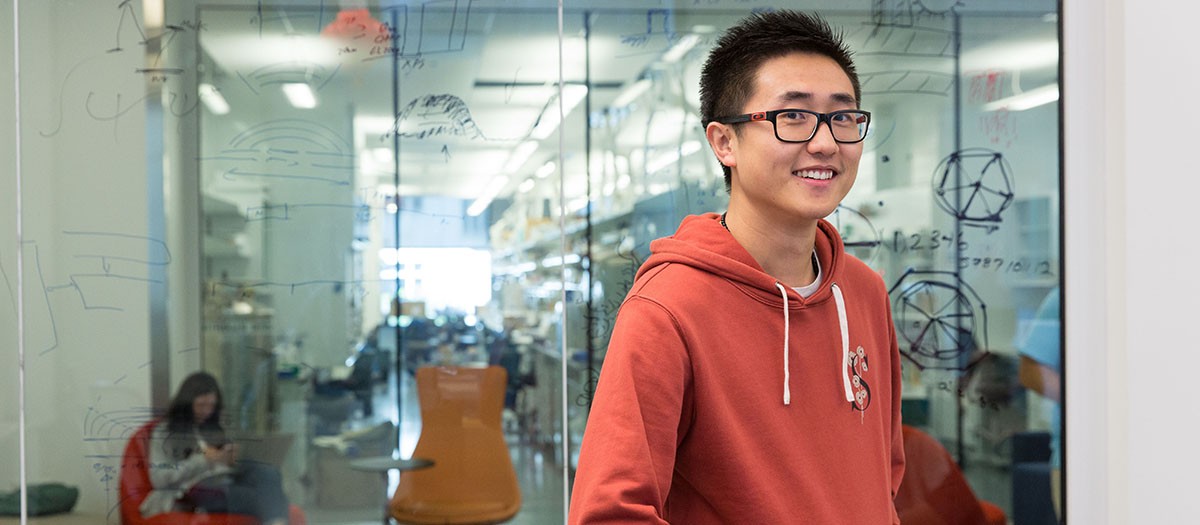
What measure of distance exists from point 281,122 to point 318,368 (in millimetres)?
903

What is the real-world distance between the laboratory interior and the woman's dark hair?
27 millimetres

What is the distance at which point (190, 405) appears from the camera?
12.5ft

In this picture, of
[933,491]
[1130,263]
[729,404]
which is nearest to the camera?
[729,404]

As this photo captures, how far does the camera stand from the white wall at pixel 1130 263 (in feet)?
11.2

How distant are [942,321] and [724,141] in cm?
290

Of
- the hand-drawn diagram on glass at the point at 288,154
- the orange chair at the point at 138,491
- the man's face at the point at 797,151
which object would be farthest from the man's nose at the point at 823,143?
the orange chair at the point at 138,491

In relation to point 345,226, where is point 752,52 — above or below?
above

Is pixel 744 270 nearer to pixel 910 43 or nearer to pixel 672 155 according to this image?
pixel 672 155

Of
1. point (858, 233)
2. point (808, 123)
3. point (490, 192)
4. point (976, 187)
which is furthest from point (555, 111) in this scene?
point (808, 123)

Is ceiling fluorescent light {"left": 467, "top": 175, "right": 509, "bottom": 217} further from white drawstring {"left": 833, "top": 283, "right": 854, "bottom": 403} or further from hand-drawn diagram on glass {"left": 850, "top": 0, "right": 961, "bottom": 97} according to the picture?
white drawstring {"left": 833, "top": 283, "right": 854, "bottom": 403}

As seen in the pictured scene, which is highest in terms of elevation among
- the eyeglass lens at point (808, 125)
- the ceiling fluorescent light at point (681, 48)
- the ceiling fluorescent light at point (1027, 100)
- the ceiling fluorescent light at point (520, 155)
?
the ceiling fluorescent light at point (681, 48)

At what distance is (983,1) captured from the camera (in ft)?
13.1

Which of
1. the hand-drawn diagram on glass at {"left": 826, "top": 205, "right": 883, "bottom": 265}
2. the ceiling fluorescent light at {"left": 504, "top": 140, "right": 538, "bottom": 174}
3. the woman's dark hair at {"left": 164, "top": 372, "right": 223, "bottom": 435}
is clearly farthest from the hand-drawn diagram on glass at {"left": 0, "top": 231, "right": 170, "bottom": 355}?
the hand-drawn diagram on glass at {"left": 826, "top": 205, "right": 883, "bottom": 265}

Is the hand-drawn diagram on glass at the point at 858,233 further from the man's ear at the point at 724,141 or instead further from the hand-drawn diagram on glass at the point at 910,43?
Answer: the man's ear at the point at 724,141
